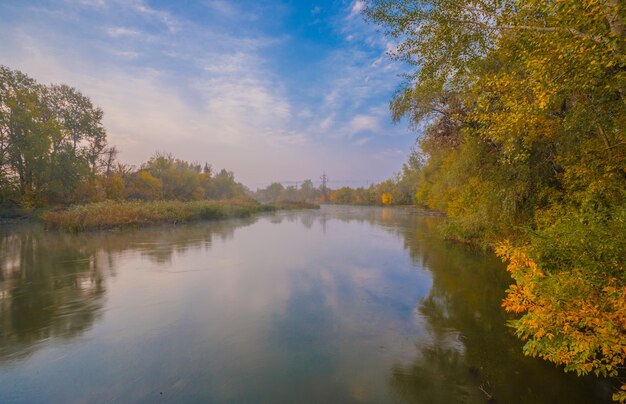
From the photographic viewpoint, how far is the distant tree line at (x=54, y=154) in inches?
922

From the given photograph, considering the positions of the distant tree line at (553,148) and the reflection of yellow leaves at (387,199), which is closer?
the distant tree line at (553,148)

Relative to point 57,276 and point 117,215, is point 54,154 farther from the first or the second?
point 57,276

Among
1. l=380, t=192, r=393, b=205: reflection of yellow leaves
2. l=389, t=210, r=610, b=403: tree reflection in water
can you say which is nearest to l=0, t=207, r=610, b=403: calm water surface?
l=389, t=210, r=610, b=403: tree reflection in water

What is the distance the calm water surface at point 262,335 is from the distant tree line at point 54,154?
60.1ft

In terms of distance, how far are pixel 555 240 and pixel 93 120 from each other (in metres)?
40.1

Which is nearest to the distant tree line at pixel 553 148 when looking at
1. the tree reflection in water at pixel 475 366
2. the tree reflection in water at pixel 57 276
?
the tree reflection in water at pixel 475 366

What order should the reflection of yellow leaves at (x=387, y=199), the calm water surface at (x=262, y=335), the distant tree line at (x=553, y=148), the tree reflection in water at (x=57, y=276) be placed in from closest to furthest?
the distant tree line at (x=553, y=148) < the calm water surface at (x=262, y=335) < the tree reflection in water at (x=57, y=276) < the reflection of yellow leaves at (x=387, y=199)

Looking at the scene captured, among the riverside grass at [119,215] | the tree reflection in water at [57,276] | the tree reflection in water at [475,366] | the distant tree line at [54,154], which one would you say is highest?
the distant tree line at [54,154]

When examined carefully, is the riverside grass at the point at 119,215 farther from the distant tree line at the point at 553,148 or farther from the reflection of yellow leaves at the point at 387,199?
the reflection of yellow leaves at the point at 387,199

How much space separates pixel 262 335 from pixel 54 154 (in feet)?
103

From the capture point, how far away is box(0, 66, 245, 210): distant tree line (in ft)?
76.8

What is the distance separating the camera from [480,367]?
447 cm

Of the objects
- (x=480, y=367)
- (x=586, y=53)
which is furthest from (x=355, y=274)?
(x=586, y=53)

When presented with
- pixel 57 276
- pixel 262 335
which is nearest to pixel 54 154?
pixel 57 276
